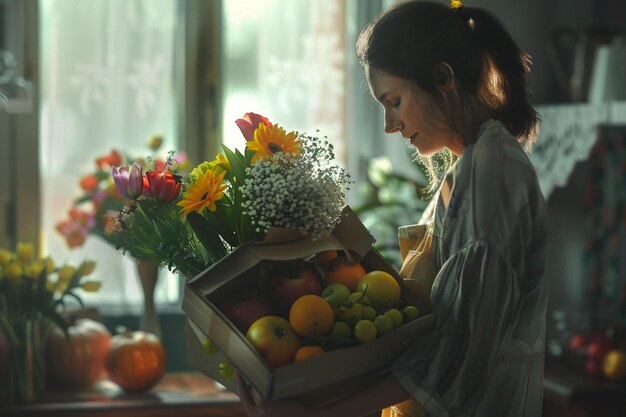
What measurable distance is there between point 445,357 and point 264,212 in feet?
0.99

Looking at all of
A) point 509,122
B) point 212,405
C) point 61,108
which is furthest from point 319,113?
point 509,122

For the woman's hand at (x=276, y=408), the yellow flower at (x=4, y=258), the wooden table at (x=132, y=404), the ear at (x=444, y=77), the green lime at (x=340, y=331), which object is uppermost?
the ear at (x=444, y=77)

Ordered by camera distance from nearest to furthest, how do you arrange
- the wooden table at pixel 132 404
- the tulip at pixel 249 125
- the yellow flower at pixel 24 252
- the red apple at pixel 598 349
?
the tulip at pixel 249 125 → the wooden table at pixel 132 404 → the yellow flower at pixel 24 252 → the red apple at pixel 598 349

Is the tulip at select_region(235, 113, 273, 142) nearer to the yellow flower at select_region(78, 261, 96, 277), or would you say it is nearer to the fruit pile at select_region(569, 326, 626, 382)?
the yellow flower at select_region(78, 261, 96, 277)

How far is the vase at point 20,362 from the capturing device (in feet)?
8.14

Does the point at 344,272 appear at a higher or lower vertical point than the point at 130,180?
lower

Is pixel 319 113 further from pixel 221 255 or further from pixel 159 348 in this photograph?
pixel 221 255

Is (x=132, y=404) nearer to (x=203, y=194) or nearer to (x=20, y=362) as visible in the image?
(x=20, y=362)

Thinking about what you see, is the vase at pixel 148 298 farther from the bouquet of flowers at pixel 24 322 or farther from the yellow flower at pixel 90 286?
the bouquet of flowers at pixel 24 322

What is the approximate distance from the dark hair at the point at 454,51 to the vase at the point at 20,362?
1483mm

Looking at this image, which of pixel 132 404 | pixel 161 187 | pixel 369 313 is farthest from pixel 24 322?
pixel 369 313

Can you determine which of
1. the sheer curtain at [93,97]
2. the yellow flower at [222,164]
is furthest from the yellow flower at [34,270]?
the yellow flower at [222,164]

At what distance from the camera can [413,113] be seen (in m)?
1.31

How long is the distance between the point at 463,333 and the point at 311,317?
20cm
